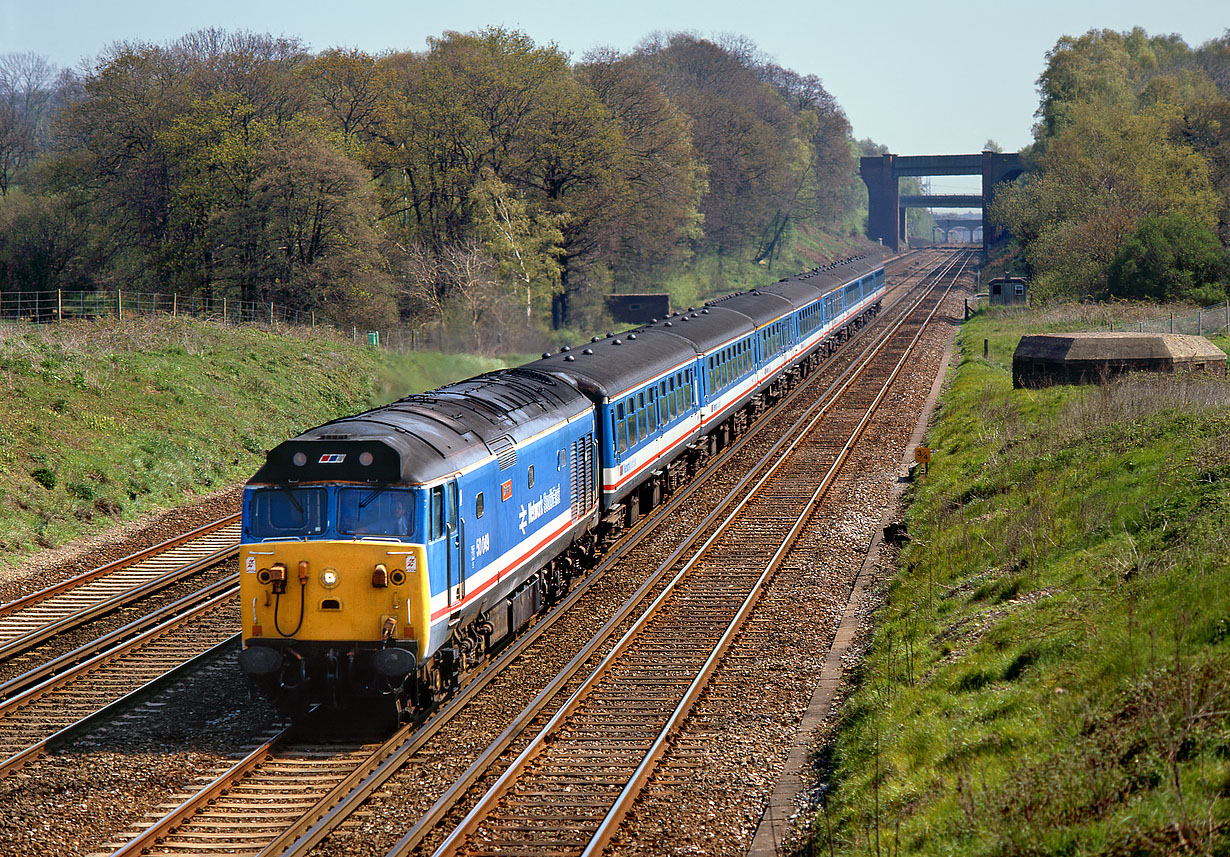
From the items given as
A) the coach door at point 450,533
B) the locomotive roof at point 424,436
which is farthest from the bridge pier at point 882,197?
the coach door at point 450,533

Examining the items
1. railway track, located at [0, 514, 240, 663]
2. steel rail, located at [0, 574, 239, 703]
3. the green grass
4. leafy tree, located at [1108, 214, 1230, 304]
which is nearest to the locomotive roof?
steel rail, located at [0, 574, 239, 703]

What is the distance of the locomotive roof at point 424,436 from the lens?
1314 cm

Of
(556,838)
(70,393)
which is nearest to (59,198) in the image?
(70,393)

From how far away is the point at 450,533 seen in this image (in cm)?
1384

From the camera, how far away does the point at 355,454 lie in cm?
1316

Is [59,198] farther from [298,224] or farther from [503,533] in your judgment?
[503,533]

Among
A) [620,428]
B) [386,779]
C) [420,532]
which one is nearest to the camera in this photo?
[386,779]

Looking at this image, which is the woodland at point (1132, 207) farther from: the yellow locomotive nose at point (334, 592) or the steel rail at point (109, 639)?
the yellow locomotive nose at point (334, 592)

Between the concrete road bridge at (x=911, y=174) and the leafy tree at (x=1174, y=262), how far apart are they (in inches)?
2825

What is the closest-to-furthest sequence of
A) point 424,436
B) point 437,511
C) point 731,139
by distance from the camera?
point 437,511, point 424,436, point 731,139

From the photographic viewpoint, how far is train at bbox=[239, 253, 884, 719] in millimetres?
13039

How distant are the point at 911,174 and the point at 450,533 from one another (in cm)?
14618

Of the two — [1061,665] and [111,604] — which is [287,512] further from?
[1061,665]

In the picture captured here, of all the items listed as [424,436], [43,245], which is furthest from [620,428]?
[43,245]
